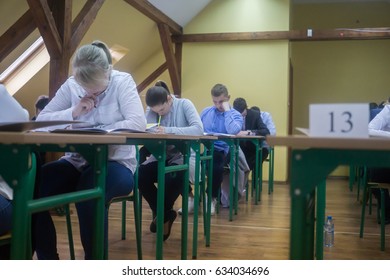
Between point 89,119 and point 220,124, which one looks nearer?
point 89,119

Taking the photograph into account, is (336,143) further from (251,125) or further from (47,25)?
(251,125)

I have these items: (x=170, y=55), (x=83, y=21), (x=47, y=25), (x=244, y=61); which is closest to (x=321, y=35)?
(x=244, y=61)

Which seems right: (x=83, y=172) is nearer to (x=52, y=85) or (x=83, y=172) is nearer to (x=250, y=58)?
(x=52, y=85)

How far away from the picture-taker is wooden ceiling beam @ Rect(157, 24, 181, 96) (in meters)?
5.98

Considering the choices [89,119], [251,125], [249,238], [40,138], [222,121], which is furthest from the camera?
[251,125]

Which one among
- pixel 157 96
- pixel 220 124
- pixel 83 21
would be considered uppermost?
pixel 83 21

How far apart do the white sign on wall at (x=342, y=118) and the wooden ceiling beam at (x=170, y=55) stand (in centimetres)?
539

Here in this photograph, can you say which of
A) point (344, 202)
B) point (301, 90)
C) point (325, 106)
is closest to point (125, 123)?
point (325, 106)

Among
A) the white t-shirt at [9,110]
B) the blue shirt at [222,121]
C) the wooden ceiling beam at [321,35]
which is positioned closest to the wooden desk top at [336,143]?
the white t-shirt at [9,110]

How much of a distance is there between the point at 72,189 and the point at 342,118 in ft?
3.83

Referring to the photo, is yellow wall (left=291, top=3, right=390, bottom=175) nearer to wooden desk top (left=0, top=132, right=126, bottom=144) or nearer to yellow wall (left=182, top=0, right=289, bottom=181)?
yellow wall (left=182, top=0, right=289, bottom=181)

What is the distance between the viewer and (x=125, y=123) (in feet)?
5.71

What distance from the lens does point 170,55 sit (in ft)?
20.2

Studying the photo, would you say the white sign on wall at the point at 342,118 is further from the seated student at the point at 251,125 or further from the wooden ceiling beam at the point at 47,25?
the seated student at the point at 251,125
